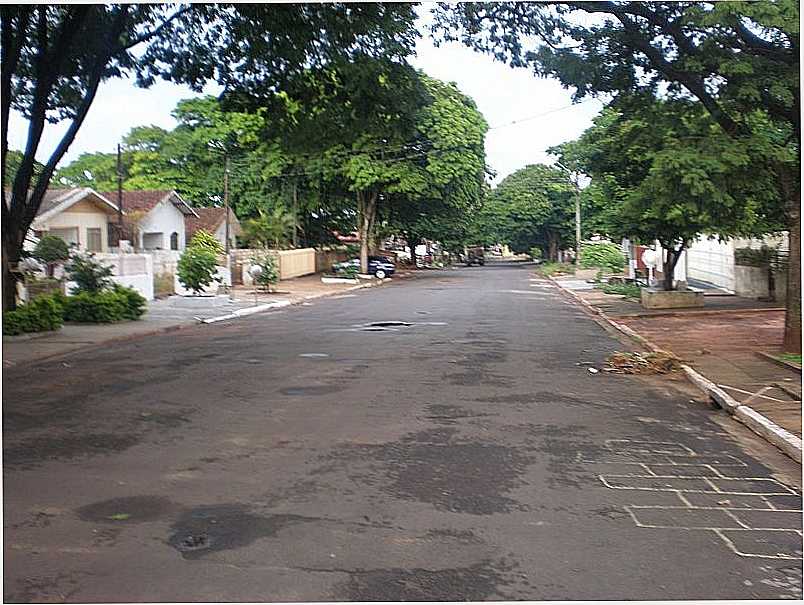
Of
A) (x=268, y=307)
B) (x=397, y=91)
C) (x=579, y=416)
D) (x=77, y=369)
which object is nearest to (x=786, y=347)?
(x=579, y=416)

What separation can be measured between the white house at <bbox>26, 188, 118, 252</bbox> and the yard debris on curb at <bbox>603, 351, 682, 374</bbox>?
2188 cm

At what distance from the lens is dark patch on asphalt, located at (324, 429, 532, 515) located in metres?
6.38

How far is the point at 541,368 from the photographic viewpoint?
530 inches

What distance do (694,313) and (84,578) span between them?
20.1m

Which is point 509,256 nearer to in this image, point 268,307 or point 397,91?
point 268,307

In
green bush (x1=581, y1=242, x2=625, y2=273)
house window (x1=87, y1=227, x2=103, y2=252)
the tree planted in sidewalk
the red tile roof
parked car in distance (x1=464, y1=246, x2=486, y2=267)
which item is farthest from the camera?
parked car in distance (x1=464, y1=246, x2=486, y2=267)

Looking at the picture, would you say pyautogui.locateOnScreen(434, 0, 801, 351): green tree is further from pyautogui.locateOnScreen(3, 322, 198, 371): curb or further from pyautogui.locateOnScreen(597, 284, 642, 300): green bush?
pyautogui.locateOnScreen(597, 284, 642, 300): green bush

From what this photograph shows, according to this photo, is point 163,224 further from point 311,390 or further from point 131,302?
point 311,390

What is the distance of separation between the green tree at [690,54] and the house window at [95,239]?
74.7 ft

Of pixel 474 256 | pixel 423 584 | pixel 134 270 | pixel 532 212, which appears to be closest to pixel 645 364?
pixel 423 584

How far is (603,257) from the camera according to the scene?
44625 millimetres

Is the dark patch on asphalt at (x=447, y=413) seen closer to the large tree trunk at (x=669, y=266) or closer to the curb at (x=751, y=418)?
the curb at (x=751, y=418)

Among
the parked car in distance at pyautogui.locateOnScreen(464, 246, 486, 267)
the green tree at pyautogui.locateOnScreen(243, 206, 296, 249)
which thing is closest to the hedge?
the green tree at pyautogui.locateOnScreen(243, 206, 296, 249)

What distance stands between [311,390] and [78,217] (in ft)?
84.4
